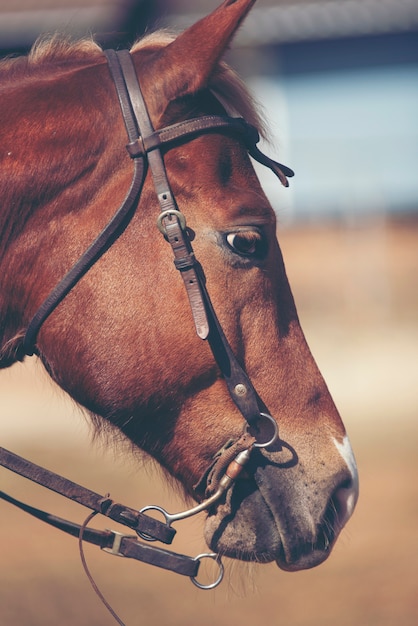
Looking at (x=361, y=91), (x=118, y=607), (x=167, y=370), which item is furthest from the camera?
(x=361, y=91)

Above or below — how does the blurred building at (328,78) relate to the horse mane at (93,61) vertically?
below

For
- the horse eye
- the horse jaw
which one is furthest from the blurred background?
the horse eye

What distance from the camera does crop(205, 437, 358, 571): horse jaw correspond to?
5.65 ft

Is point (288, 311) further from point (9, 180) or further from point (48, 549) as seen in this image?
point (48, 549)

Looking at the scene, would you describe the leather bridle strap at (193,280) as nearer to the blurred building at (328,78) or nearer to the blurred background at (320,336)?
the blurred background at (320,336)

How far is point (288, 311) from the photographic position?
5.96ft

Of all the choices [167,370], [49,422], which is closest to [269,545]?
[167,370]

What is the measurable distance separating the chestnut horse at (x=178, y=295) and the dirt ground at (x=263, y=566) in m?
0.27

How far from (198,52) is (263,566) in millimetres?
2602

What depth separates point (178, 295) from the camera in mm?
1704

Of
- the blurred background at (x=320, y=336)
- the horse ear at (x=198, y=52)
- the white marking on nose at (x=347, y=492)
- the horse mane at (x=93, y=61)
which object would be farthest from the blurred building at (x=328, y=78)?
the white marking on nose at (x=347, y=492)

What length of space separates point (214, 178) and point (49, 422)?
5.40 meters

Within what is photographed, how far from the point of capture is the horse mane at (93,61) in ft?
6.23

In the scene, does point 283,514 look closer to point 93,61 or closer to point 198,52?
point 198,52
